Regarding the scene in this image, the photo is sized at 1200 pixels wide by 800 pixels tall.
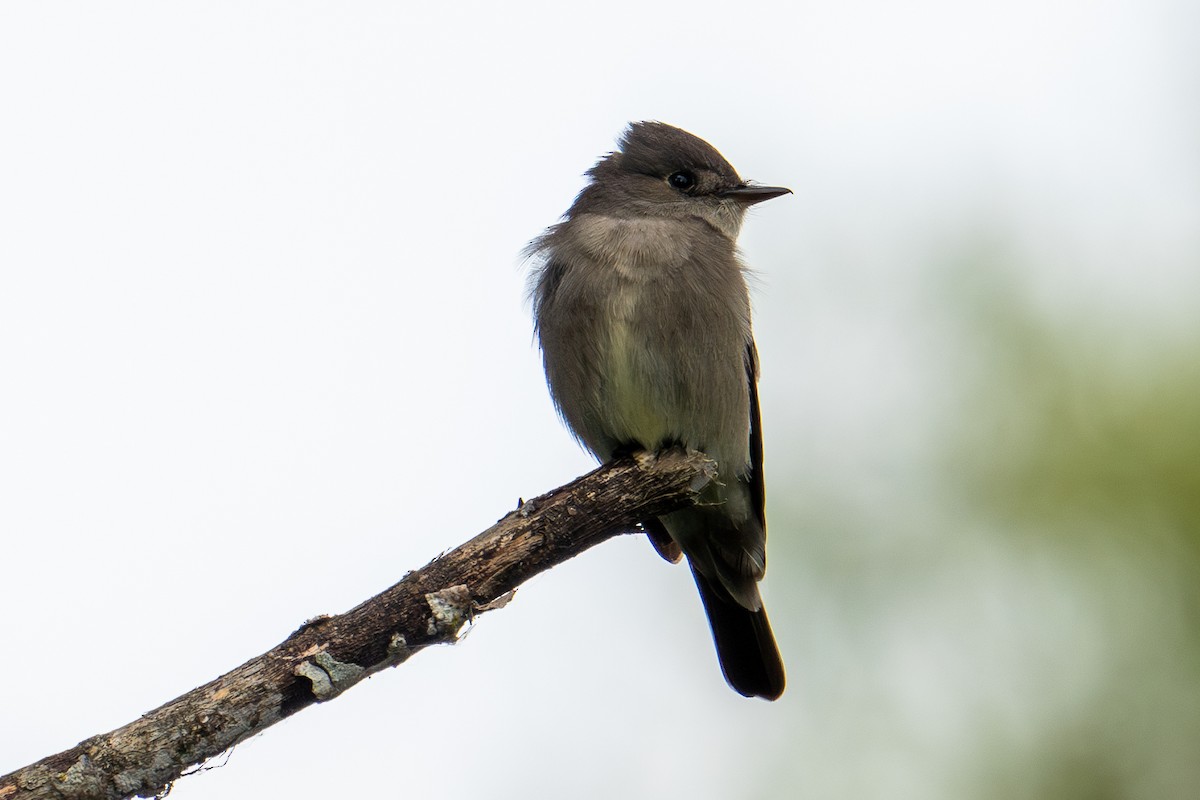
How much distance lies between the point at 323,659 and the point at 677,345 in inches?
97.9

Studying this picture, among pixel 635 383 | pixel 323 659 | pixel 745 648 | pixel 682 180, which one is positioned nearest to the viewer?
pixel 323 659

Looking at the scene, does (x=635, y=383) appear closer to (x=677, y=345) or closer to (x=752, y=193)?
(x=677, y=345)

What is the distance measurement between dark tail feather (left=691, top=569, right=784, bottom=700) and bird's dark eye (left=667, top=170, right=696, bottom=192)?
7.28 ft

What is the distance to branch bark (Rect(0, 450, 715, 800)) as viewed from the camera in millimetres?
4281

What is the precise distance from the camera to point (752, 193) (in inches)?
287

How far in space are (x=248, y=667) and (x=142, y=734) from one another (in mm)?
404

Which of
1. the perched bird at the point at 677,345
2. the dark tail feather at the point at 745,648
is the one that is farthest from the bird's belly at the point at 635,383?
the dark tail feather at the point at 745,648

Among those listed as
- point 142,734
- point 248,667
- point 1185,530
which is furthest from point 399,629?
point 1185,530

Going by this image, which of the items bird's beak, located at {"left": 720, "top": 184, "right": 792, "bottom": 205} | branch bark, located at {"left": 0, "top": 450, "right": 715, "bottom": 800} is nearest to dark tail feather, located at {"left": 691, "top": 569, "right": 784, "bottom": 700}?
bird's beak, located at {"left": 720, "top": 184, "right": 792, "bottom": 205}

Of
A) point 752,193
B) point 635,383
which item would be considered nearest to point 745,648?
point 635,383

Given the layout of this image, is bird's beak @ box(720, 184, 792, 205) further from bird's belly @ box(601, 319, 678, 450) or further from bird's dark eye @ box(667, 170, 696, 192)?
bird's belly @ box(601, 319, 678, 450)

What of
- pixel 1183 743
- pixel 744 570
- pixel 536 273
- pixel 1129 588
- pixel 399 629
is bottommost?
pixel 1183 743

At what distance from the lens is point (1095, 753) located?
639cm

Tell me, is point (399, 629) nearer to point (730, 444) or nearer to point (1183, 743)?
point (730, 444)
